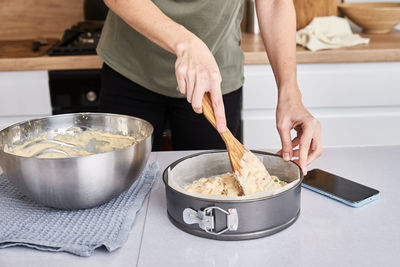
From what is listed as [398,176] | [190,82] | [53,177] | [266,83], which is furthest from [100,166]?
[266,83]

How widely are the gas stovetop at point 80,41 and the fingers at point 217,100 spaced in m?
1.20

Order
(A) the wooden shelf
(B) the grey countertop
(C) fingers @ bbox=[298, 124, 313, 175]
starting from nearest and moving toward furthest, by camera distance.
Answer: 1. (B) the grey countertop
2. (C) fingers @ bbox=[298, 124, 313, 175]
3. (A) the wooden shelf

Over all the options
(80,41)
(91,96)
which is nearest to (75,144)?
(91,96)

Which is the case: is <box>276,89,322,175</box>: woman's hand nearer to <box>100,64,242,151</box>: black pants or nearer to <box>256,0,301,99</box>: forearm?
<box>256,0,301,99</box>: forearm

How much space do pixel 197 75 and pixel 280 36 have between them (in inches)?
17.6

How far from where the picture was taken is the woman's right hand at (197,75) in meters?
0.79

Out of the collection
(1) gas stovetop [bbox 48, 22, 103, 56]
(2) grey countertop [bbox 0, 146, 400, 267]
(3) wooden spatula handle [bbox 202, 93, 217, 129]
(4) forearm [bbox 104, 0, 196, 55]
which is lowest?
(2) grey countertop [bbox 0, 146, 400, 267]

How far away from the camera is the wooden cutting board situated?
2.21 metres

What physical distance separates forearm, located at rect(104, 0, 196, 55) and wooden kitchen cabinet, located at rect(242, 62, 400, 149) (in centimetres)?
107

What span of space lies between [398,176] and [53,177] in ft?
2.22

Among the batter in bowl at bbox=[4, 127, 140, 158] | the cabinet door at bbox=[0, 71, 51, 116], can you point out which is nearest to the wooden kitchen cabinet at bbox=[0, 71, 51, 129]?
the cabinet door at bbox=[0, 71, 51, 116]

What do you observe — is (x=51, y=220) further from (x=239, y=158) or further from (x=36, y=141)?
(x=239, y=158)

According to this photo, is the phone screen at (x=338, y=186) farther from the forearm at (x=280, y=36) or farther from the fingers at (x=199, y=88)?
the fingers at (x=199, y=88)

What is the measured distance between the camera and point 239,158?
0.87m
